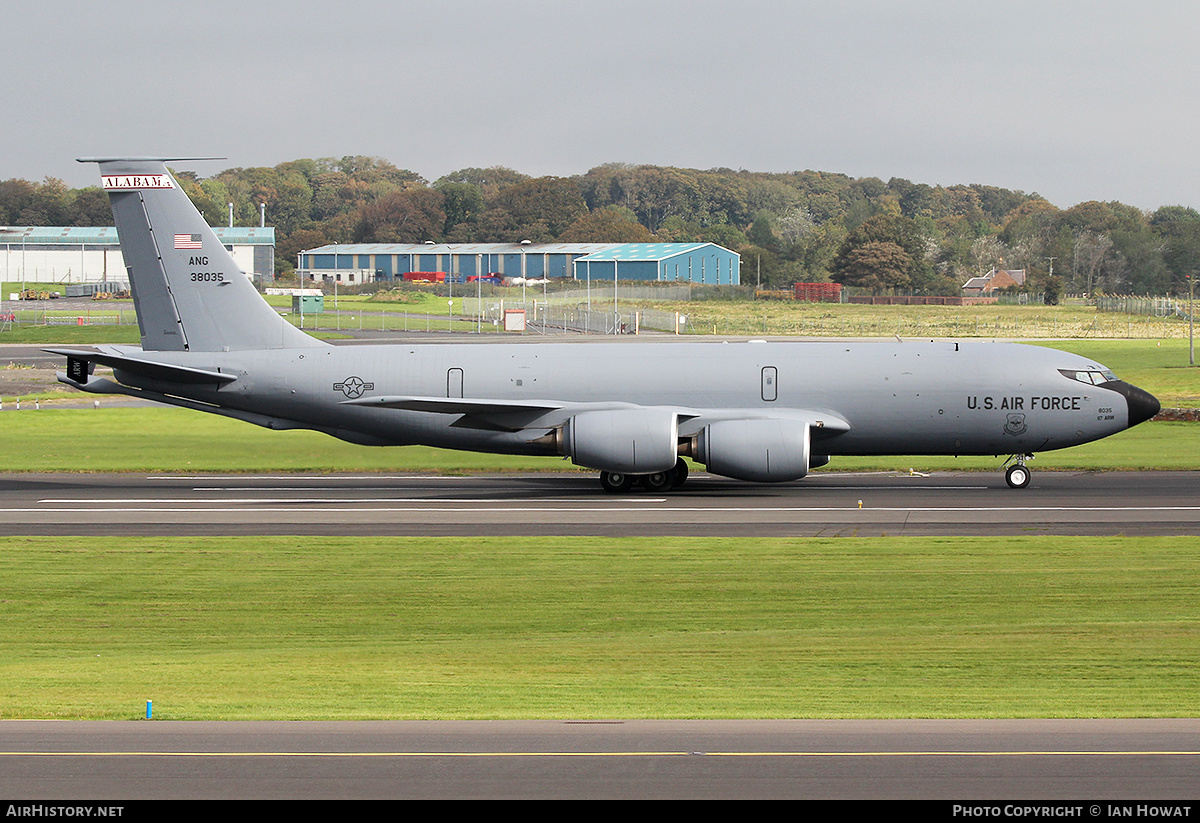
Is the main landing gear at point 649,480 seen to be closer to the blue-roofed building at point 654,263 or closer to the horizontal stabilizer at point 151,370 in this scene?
the horizontal stabilizer at point 151,370

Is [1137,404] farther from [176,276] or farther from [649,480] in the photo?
[176,276]

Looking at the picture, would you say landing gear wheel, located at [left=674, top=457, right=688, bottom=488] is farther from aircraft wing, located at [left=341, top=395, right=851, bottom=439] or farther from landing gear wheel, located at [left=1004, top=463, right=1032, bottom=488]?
landing gear wheel, located at [left=1004, top=463, right=1032, bottom=488]

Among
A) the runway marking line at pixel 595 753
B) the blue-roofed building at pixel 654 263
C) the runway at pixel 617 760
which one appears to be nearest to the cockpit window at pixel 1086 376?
the runway at pixel 617 760

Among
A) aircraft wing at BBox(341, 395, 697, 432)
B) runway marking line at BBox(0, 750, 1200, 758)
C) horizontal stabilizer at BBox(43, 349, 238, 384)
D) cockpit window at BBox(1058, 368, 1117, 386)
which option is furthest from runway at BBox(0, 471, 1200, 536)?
runway marking line at BBox(0, 750, 1200, 758)

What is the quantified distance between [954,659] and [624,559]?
9.57m

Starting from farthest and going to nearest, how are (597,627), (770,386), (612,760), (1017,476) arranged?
(1017,476)
(770,386)
(597,627)
(612,760)

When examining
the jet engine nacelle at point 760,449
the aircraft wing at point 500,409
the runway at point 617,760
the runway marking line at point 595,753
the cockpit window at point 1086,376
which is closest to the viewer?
the runway at point 617,760

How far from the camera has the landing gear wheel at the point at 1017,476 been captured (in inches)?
1492

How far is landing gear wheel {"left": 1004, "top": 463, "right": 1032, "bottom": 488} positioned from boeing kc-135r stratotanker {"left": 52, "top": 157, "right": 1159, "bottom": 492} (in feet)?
0.15

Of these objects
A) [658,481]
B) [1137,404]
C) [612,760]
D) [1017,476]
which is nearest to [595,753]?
[612,760]

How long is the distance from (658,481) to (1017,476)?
34.4 ft

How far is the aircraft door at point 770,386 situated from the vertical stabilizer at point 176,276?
46.1 feet

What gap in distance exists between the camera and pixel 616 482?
38.4 m
